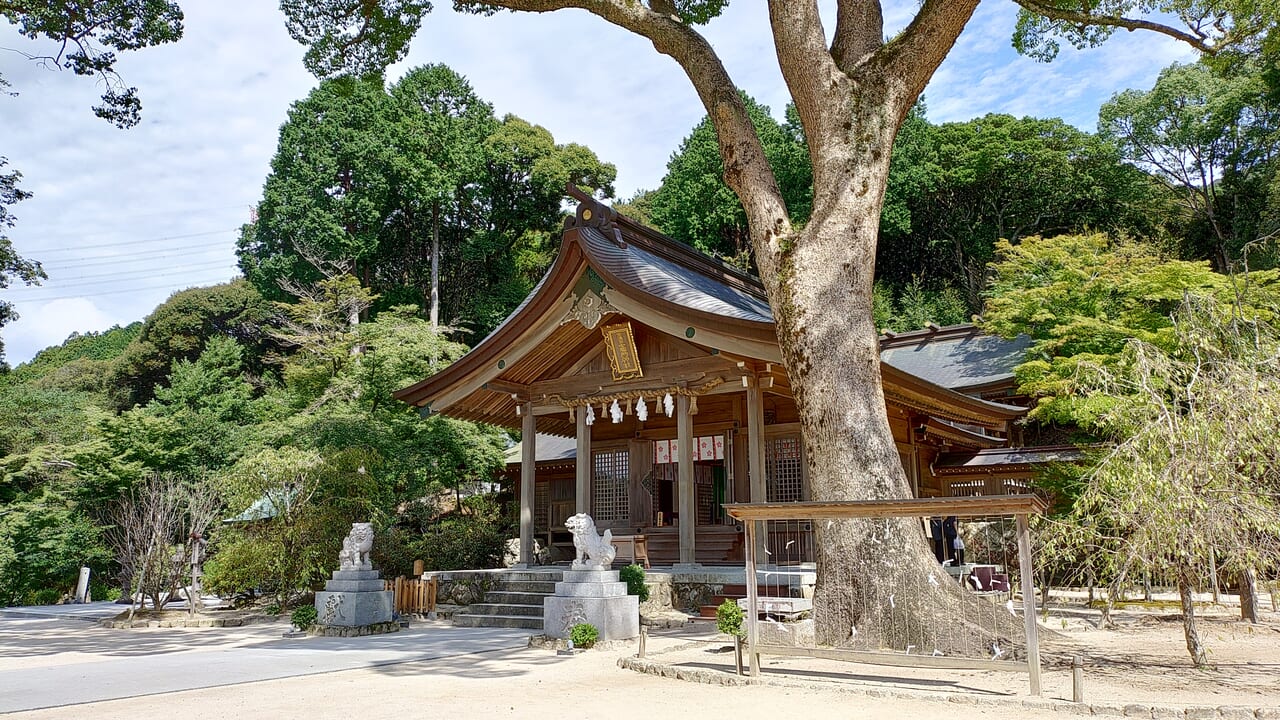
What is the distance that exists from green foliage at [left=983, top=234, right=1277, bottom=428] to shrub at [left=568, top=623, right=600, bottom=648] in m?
7.94

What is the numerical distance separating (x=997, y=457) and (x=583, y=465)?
11.5 metres

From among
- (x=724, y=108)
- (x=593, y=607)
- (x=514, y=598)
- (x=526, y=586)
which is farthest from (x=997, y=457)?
(x=724, y=108)

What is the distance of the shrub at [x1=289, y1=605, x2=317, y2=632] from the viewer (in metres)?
11.4

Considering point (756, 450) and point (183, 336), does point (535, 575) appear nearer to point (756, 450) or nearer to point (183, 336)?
point (756, 450)

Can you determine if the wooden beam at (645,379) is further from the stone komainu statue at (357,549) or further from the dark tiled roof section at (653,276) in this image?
the stone komainu statue at (357,549)

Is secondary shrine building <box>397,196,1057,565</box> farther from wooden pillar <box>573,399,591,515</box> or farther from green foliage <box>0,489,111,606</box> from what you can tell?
green foliage <box>0,489,111,606</box>

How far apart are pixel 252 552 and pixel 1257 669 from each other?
12929 millimetres

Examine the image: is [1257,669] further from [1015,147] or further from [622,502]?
[1015,147]

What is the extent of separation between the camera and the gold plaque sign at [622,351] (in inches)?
528

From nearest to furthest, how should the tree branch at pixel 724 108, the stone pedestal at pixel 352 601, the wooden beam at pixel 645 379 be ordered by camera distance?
the tree branch at pixel 724 108 < the stone pedestal at pixel 352 601 < the wooden beam at pixel 645 379

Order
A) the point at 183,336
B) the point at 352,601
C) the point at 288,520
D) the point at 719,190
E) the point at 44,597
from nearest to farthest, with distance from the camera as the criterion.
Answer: the point at 352,601, the point at 288,520, the point at 44,597, the point at 719,190, the point at 183,336

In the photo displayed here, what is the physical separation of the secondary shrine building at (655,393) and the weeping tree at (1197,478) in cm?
497

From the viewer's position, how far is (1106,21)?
33.5 feet

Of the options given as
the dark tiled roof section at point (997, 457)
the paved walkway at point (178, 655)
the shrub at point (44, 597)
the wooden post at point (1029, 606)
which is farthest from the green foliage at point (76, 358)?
the wooden post at point (1029, 606)
